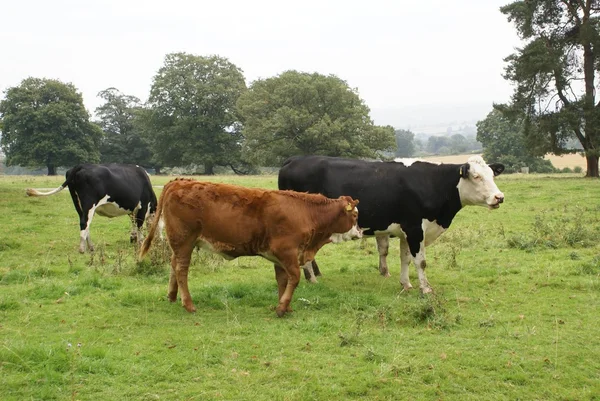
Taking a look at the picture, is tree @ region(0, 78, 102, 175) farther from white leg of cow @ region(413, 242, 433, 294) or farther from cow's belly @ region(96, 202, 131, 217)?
white leg of cow @ region(413, 242, 433, 294)

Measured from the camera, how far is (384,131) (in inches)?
2076

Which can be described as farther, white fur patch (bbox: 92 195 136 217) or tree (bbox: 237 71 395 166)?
tree (bbox: 237 71 395 166)

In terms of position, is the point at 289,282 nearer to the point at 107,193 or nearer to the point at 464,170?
the point at 464,170

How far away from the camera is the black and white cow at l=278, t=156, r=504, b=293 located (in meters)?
9.62

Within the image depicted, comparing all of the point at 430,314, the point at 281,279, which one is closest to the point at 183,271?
the point at 281,279

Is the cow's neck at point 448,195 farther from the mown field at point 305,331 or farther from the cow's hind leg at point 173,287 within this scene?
the cow's hind leg at point 173,287

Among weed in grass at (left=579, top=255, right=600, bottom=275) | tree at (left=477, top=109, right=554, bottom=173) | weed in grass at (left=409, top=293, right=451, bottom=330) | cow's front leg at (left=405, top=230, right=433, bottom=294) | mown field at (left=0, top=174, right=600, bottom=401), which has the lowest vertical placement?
mown field at (left=0, top=174, right=600, bottom=401)

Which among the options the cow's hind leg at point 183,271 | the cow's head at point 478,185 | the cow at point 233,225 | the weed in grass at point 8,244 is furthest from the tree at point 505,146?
the cow's hind leg at point 183,271

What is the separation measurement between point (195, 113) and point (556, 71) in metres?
41.2

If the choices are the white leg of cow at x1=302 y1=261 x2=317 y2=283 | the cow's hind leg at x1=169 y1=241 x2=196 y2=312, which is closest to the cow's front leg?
the white leg of cow at x1=302 y1=261 x2=317 y2=283

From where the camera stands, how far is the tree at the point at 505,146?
6091 centimetres

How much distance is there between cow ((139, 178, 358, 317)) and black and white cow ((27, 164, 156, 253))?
5.54 metres

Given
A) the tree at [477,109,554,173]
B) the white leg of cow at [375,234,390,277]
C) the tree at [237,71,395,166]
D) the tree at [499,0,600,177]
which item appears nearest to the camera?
the white leg of cow at [375,234,390,277]

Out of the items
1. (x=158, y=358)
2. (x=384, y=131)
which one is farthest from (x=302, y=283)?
(x=384, y=131)
